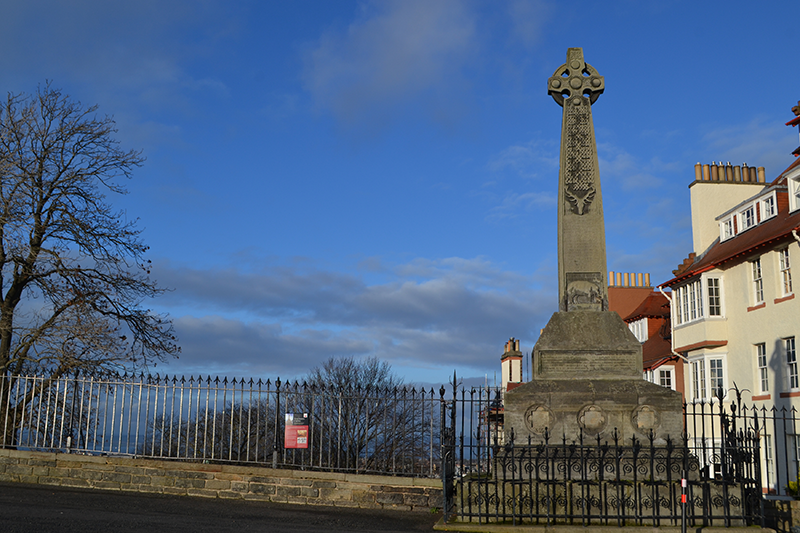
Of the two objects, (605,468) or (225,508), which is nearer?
(605,468)

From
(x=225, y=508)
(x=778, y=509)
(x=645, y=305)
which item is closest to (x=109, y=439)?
(x=225, y=508)

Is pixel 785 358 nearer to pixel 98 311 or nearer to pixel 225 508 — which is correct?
pixel 225 508

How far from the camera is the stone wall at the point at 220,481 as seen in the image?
12.7m

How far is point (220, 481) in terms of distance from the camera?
13.2m

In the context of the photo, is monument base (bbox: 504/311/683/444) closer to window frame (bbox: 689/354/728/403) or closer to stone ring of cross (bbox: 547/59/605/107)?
stone ring of cross (bbox: 547/59/605/107)

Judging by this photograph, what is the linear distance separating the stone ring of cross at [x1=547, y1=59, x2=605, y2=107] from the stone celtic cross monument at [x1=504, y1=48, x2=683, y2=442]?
0.02 meters

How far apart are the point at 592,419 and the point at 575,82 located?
5.94 meters

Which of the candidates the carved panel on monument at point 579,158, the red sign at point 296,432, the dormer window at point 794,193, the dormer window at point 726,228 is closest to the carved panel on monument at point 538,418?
the carved panel on monument at point 579,158

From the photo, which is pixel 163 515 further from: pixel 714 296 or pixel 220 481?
pixel 714 296

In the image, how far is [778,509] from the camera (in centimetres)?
1102

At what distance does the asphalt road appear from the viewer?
9.58 metres

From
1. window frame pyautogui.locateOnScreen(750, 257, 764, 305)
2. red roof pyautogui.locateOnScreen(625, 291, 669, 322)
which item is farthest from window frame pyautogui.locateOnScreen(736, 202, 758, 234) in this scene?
red roof pyautogui.locateOnScreen(625, 291, 669, 322)

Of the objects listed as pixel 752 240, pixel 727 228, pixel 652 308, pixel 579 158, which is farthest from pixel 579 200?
pixel 652 308

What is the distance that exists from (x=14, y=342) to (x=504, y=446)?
1446 centimetres
